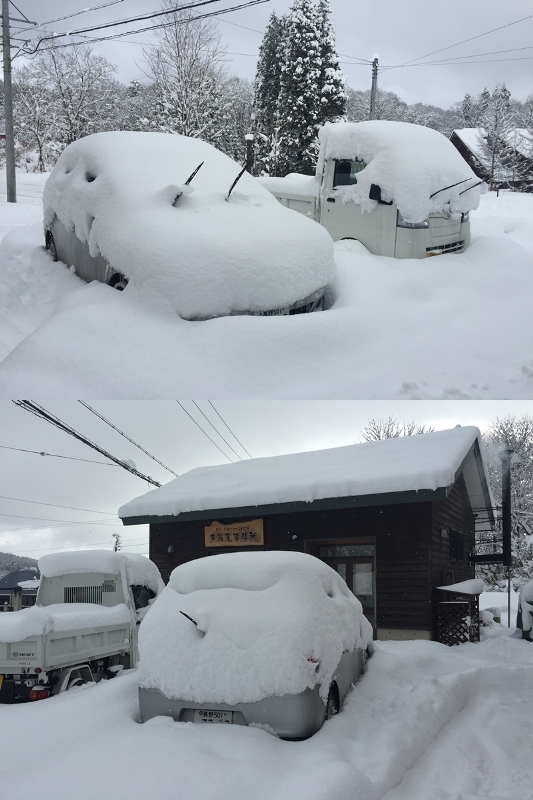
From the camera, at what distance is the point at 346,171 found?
40.4ft

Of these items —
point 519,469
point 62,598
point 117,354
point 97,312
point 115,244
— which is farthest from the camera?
point 519,469

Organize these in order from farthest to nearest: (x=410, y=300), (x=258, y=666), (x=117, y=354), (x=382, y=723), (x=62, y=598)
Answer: (x=62, y=598), (x=410, y=300), (x=117, y=354), (x=382, y=723), (x=258, y=666)

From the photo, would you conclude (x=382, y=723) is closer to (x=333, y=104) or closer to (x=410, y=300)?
(x=410, y=300)

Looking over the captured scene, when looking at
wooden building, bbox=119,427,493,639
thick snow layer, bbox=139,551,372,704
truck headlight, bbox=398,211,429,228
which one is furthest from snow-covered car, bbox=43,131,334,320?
wooden building, bbox=119,427,493,639

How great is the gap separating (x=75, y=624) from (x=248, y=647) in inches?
132

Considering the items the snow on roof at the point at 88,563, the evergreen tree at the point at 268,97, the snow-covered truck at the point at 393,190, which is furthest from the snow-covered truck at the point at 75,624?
the evergreen tree at the point at 268,97

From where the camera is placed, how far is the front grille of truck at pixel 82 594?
9.27m

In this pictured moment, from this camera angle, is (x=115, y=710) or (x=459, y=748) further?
(x=115, y=710)

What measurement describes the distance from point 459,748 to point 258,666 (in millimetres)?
1570

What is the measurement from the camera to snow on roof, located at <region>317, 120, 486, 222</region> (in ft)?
36.0

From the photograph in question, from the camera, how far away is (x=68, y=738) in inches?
188

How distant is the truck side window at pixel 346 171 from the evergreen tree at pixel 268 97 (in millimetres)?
18921

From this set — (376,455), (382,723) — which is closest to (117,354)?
(382,723)

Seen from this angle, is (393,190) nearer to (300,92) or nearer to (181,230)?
(181,230)
